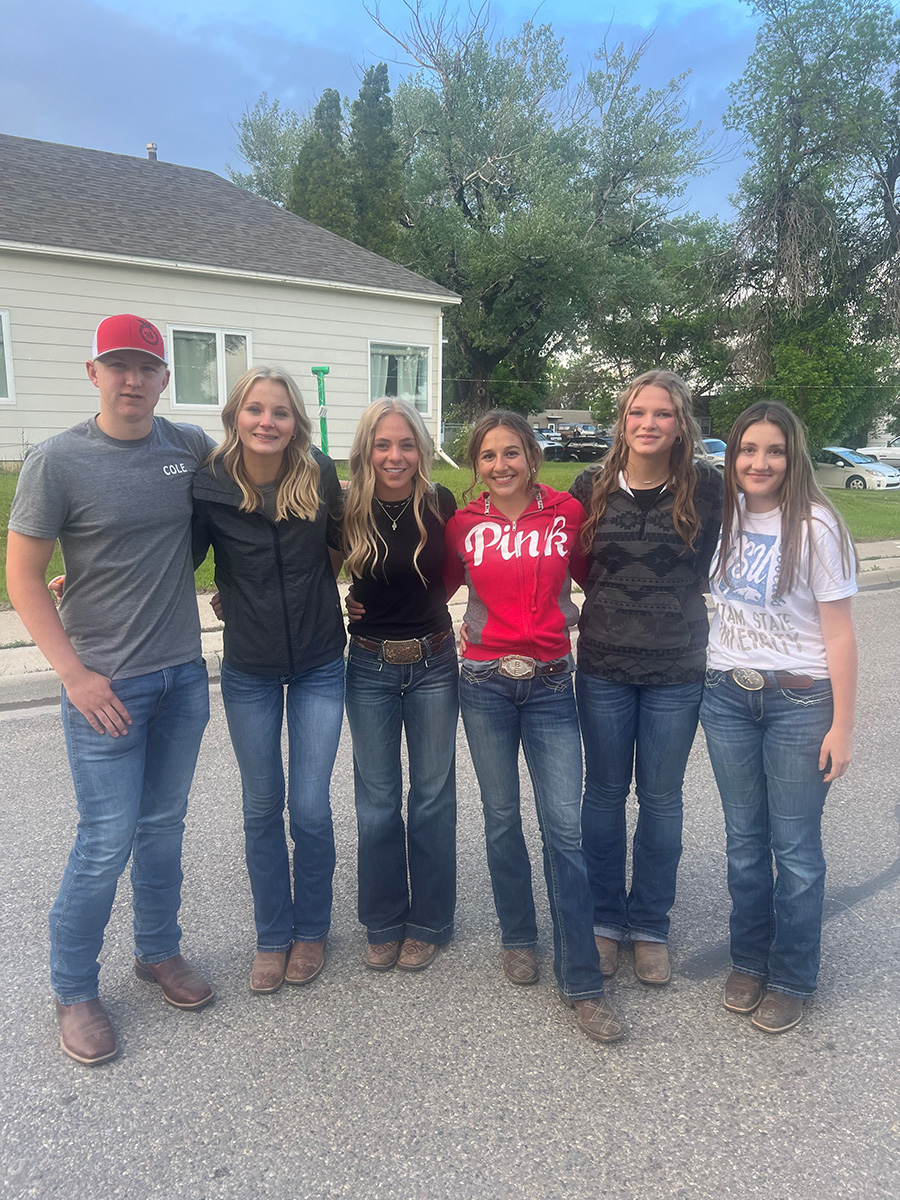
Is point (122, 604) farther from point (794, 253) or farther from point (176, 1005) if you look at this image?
point (794, 253)

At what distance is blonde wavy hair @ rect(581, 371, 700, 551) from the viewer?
270cm

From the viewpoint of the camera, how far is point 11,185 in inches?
552

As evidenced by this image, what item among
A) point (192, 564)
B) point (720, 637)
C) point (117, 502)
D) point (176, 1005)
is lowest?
point (176, 1005)

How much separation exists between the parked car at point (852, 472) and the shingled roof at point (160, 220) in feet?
50.8

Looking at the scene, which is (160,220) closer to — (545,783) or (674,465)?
(674,465)

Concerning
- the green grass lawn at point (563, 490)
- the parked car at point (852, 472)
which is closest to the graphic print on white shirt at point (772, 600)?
the green grass lawn at point (563, 490)

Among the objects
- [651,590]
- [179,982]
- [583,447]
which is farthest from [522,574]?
[583,447]

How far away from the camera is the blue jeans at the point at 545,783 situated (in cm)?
270

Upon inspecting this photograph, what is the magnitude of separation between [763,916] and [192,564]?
7.23ft

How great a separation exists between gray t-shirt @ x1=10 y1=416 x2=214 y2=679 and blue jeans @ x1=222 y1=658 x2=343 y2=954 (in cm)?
31

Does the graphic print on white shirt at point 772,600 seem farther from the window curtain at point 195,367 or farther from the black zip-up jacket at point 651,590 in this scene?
the window curtain at point 195,367

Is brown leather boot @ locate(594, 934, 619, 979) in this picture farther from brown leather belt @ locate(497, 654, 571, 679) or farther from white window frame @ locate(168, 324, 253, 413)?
white window frame @ locate(168, 324, 253, 413)

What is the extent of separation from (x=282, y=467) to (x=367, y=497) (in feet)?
0.99

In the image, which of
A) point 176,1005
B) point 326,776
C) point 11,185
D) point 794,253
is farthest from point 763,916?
point 794,253
